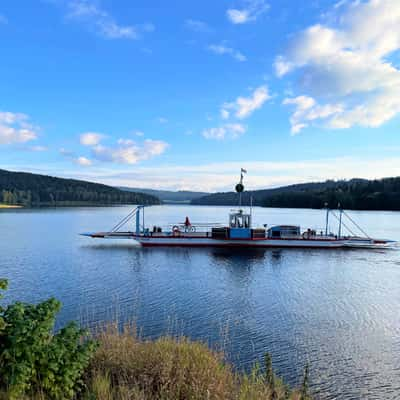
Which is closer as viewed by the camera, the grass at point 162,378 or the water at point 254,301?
the grass at point 162,378

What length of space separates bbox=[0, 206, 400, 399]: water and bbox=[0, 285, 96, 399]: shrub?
488 centimetres

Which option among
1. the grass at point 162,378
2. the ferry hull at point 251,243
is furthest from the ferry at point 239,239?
the grass at point 162,378

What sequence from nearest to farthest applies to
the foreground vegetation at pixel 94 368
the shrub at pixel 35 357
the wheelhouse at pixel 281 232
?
the shrub at pixel 35 357 < the foreground vegetation at pixel 94 368 < the wheelhouse at pixel 281 232

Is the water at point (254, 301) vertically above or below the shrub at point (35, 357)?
A: below

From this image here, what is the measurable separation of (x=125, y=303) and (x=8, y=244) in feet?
87.0

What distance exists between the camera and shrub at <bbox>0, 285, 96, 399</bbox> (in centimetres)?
491

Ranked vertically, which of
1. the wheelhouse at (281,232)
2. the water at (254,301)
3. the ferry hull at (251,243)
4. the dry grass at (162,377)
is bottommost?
the water at (254,301)

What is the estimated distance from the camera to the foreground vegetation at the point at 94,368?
503 cm

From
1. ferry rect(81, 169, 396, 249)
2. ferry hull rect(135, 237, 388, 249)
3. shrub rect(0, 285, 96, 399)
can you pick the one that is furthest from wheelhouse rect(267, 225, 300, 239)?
shrub rect(0, 285, 96, 399)

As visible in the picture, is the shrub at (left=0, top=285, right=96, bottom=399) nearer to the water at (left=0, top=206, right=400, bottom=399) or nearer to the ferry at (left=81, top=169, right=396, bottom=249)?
Answer: the water at (left=0, top=206, right=400, bottom=399)

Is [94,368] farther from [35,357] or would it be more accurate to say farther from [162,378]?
[35,357]

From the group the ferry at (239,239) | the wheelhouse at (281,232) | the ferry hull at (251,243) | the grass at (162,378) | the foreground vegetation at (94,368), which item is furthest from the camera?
the wheelhouse at (281,232)

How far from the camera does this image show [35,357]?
5.06 meters

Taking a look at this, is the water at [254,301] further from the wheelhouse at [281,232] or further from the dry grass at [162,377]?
the wheelhouse at [281,232]
